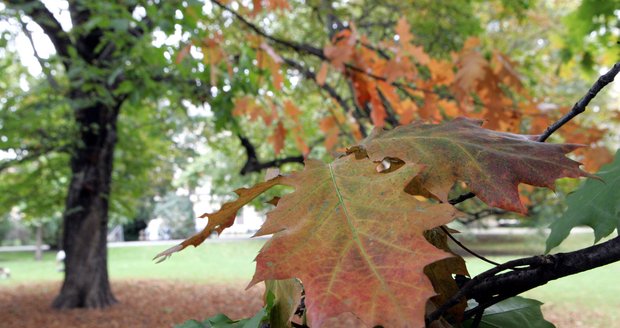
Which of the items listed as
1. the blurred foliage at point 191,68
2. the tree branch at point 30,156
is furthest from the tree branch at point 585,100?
the tree branch at point 30,156

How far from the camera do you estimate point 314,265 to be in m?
0.38

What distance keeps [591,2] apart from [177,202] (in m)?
31.2

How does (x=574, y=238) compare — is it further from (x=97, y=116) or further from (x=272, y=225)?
(x=272, y=225)

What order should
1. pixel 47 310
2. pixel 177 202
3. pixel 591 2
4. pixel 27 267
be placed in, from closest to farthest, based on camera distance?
pixel 591 2 → pixel 47 310 → pixel 27 267 → pixel 177 202

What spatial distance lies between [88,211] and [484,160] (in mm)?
8300

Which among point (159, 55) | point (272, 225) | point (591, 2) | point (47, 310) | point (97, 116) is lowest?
point (47, 310)

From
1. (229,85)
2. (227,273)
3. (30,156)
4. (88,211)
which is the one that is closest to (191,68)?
(229,85)

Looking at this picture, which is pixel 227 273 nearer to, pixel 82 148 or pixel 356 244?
pixel 82 148

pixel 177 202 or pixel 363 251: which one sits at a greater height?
pixel 177 202

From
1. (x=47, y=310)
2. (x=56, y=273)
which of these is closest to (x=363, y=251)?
(x=47, y=310)

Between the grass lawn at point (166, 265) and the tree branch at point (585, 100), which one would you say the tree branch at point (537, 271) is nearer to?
the tree branch at point (585, 100)

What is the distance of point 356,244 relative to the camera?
38 centimetres

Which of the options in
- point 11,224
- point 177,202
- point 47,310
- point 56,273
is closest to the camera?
point 47,310

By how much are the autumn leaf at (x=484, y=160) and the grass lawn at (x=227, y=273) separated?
8047 mm
